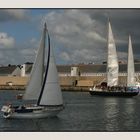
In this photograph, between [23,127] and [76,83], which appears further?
[76,83]

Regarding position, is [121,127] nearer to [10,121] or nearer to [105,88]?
[10,121]

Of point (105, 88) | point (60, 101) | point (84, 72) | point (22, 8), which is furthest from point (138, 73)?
point (22, 8)

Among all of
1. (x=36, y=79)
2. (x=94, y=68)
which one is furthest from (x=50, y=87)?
(x=94, y=68)

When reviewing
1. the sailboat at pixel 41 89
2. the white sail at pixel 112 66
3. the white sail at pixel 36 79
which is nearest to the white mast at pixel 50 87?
the sailboat at pixel 41 89

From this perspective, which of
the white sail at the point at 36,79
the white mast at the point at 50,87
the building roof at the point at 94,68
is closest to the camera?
the white sail at the point at 36,79

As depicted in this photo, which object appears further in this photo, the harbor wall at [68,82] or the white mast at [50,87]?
the harbor wall at [68,82]

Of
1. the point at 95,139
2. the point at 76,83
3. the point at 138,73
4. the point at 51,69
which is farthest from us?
the point at 76,83

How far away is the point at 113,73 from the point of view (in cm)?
3634

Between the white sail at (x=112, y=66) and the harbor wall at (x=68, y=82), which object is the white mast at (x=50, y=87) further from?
the harbor wall at (x=68, y=82)

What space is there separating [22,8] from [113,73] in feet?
84.6

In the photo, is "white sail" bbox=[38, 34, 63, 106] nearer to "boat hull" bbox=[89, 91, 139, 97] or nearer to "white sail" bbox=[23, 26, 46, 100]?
"white sail" bbox=[23, 26, 46, 100]

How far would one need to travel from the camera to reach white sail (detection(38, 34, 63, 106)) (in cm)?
1597

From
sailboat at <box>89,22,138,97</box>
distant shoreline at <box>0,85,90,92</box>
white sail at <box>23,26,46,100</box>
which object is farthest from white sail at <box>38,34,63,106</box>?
distant shoreline at <box>0,85,90,92</box>

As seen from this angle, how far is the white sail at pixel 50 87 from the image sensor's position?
52.4 feet
